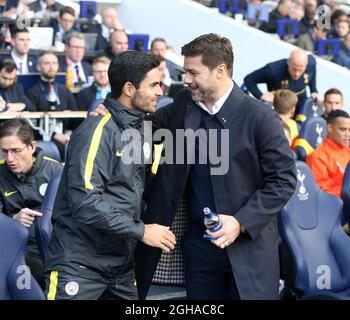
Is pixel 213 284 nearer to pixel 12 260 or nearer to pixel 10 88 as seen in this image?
pixel 12 260

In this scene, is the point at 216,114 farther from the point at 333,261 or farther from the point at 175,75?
the point at 175,75

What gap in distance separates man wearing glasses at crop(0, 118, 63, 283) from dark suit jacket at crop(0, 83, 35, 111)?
3.46m

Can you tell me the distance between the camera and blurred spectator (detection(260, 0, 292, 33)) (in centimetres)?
1461

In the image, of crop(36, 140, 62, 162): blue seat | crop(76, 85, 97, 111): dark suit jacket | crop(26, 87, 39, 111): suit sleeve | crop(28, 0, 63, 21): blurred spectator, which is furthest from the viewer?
crop(28, 0, 63, 21): blurred spectator

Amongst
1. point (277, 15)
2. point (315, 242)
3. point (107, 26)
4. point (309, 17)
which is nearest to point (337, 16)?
point (309, 17)

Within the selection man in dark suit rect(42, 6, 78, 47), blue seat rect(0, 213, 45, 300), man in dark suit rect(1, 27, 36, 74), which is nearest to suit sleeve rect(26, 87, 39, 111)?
man in dark suit rect(1, 27, 36, 74)

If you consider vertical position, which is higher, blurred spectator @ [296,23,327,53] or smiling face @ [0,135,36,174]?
smiling face @ [0,135,36,174]

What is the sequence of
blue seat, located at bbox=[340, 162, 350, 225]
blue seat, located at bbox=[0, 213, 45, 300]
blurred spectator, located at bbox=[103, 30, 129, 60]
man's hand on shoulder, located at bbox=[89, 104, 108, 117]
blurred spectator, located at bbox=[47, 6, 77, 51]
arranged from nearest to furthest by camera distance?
1. man's hand on shoulder, located at bbox=[89, 104, 108, 117]
2. blue seat, located at bbox=[0, 213, 45, 300]
3. blue seat, located at bbox=[340, 162, 350, 225]
4. blurred spectator, located at bbox=[103, 30, 129, 60]
5. blurred spectator, located at bbox=[47, 6, 77, 51]

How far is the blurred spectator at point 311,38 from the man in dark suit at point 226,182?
10136 mm

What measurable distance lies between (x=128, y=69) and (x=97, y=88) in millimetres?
5517

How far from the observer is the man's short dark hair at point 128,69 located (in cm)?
380

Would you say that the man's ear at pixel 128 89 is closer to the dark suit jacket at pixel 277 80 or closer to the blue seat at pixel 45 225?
the blue seat at pixel 45 225

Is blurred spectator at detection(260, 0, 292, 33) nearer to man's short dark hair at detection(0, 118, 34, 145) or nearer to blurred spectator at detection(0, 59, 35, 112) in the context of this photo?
blurred spectator at detection(0, 59, 35, 112)

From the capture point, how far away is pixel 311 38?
1423 cm
